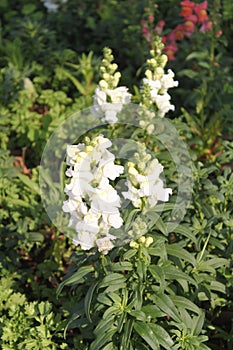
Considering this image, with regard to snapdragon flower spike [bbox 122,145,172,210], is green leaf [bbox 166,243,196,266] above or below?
below

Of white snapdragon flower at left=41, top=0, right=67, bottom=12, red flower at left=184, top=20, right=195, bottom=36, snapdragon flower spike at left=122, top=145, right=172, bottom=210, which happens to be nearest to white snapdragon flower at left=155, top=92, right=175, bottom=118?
snapdragon flower spike at left=122, top=145, right=172, bottom=210

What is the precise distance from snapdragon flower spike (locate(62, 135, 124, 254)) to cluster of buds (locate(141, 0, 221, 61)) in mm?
2986

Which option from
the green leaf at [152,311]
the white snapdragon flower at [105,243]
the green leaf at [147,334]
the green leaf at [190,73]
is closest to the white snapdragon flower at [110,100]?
the white snapdragon flower at [105,243]

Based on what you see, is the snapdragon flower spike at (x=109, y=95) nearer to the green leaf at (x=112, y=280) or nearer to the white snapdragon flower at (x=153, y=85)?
the white snapdragon flower at (x=153, y=85)

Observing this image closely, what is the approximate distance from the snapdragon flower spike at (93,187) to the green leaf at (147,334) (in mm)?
523

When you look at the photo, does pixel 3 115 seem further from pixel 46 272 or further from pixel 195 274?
pixel 195 274

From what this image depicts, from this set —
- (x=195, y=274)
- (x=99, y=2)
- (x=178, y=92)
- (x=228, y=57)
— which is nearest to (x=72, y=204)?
(x=195, y=274)

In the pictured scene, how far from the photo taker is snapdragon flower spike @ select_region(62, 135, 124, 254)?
2803 mm

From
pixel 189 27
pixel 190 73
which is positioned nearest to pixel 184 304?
pixel 190 73

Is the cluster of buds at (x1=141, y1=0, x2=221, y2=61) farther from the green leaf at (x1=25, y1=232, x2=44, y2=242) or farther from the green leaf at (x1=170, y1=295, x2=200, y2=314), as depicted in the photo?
the green leaf at (x1=170, y1=295, x2=200, y2=314)

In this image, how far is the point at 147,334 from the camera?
297 centimetres

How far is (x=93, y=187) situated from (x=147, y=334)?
782mm

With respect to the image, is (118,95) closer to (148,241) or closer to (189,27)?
(148,241)

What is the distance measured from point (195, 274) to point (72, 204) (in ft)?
3.16
